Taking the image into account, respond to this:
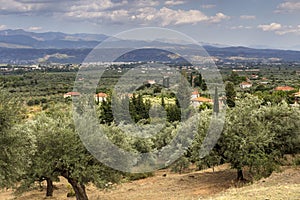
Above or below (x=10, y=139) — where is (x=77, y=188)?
below

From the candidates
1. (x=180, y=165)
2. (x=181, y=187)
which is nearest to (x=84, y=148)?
(x=181, y=187)

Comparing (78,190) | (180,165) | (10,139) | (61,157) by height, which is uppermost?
(10,139)

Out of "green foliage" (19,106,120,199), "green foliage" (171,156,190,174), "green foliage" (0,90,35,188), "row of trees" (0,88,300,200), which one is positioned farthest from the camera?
"green foliage" (171,156,190,174)

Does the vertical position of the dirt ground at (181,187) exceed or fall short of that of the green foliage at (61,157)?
it falls short

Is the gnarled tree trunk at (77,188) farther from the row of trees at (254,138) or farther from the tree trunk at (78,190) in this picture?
the row of trees at (254,138)

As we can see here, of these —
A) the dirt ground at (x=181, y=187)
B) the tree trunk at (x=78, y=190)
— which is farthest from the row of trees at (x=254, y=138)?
the tree trunk at (x=78, y=190)

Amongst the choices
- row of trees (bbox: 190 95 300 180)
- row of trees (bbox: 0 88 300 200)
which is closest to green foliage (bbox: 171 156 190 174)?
row of trees (bbox: 0 88 300 200)

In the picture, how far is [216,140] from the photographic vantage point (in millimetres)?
23969

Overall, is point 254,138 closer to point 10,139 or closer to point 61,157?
point 61,157

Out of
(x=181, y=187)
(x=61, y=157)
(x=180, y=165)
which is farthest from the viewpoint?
(x=180, y=165)

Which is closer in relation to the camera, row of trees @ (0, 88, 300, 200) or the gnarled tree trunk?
row of trees @ (0, 88, 300, 200)

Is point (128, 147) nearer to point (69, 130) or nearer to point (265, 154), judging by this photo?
point (69, 130)

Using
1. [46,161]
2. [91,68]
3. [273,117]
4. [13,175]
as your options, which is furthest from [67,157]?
[91,68]

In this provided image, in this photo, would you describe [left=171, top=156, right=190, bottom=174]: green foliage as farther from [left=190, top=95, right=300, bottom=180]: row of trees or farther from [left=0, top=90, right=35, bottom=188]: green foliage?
[left=0, top=90, right=35, bottom=188]: green foliage
